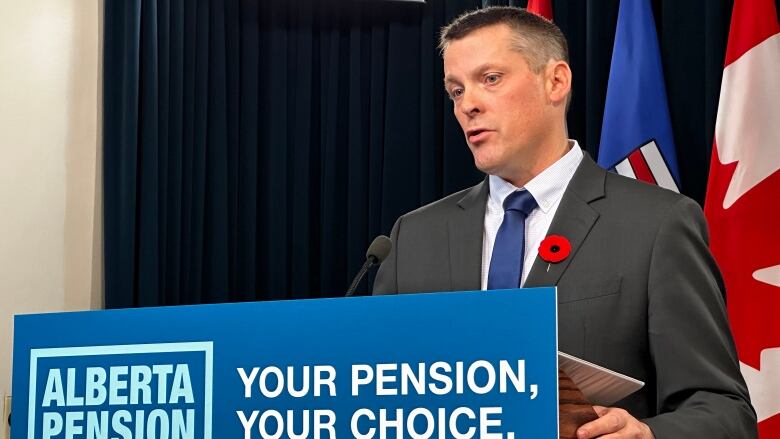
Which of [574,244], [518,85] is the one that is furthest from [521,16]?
[574,244]

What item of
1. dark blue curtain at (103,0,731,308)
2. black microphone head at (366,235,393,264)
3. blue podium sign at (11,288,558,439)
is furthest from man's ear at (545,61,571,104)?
dark blue curtain at (103,0,731,308)

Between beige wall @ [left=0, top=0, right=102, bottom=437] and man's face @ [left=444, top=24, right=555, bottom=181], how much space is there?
7.60ft

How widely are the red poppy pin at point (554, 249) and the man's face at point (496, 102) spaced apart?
0.27 meters

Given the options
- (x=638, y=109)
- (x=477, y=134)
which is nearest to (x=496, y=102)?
(x=477, y=134)

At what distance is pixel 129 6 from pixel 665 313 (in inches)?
118

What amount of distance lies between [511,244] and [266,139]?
8.72 feet

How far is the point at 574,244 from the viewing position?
1974 mm

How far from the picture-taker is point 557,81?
2246mm

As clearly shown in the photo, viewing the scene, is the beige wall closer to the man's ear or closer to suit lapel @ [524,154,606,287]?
the man's ear

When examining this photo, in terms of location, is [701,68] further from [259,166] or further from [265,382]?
[265,382]

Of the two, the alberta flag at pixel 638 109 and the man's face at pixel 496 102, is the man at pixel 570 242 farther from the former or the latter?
the alberta flag at pixel 638 109

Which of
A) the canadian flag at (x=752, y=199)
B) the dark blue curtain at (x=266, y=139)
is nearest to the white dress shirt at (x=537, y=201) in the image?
the canadian flag at (x=752, y=199)

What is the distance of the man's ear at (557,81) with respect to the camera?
2.23 meters

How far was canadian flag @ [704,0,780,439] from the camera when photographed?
2.96m
